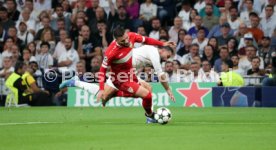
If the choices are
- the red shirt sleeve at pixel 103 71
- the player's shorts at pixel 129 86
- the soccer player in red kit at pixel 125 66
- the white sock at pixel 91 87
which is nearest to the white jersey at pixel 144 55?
the soccer player in red kit at pixel 125 66

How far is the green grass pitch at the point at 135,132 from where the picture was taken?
11.1m

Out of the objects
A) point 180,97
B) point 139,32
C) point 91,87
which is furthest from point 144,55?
point 139,32

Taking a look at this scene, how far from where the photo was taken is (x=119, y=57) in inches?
638

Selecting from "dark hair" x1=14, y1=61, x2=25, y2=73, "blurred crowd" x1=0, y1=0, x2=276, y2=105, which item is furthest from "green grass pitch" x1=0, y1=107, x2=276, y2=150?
"dark hair" x1=14, y1=61, x2=25, y2=73

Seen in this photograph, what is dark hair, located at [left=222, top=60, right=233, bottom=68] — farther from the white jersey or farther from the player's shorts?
the player's shorts

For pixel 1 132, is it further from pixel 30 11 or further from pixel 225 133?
pixel 30 11

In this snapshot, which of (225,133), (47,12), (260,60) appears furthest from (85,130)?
(47,12)

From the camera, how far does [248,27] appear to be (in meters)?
25.7

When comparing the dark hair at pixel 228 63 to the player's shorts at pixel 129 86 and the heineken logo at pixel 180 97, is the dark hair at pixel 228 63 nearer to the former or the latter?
the heineken logo at pixel 180 97

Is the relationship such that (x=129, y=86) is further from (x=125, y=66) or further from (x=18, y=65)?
(x=18, y=65)

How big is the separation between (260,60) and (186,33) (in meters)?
3.16

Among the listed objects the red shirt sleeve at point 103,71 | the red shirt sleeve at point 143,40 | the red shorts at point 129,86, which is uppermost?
the red shirt sleeve at point 143,40

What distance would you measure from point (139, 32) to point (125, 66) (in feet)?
33.2

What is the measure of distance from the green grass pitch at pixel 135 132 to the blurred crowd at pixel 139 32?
581 centimetres
